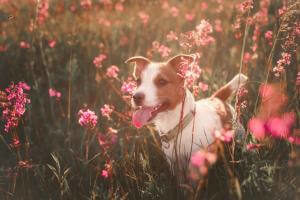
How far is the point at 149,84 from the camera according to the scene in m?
4.25

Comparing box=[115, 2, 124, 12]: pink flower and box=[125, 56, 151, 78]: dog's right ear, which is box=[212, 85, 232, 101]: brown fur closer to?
box=[125, 56, 151, 78]: dog's right ear

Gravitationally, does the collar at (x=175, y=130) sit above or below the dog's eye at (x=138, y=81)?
below

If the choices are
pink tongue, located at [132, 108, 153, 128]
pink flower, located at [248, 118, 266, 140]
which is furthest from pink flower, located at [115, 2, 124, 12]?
pink flower, located at [248, 118, 266, 140]

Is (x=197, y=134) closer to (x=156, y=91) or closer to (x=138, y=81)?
(x=156, y=91)

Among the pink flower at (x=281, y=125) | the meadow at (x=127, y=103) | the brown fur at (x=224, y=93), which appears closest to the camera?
the meadow at (x=127, y=103)

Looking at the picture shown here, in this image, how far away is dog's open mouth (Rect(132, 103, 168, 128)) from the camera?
13.3 feet

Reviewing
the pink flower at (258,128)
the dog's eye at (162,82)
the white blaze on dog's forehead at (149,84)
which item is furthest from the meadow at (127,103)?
the dog's eye at (162,82)

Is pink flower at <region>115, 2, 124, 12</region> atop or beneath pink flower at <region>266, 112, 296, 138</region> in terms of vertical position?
atop

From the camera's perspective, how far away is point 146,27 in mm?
7941

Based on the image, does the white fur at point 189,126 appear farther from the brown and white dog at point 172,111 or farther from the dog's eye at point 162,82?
the dog's eye at point 162,82

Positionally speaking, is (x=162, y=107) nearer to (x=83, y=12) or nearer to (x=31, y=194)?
(x=31, y=194)

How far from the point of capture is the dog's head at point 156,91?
4035 mm

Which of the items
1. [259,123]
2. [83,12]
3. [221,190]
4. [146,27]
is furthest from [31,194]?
[83,12]

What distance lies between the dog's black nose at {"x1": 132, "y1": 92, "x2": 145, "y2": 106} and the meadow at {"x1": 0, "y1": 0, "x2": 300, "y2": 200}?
0.54ft
